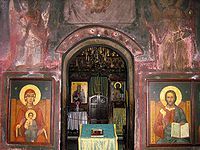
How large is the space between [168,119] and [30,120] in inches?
134

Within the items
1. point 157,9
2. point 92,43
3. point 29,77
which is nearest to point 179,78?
point 157,9

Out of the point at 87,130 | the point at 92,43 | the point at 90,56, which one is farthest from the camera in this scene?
the point at 90,56

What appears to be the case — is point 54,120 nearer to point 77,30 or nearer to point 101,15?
point 77,30

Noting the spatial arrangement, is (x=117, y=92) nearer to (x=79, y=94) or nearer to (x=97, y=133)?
(x=79, y=94)

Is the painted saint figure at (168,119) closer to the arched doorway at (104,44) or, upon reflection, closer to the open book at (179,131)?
the open book at (179,131)

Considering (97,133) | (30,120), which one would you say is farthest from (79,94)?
(97,133)

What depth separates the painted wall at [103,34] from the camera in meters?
7.70

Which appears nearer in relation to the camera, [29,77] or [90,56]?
[29,77]

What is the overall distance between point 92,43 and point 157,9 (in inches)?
73.2

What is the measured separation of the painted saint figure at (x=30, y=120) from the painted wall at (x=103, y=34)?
12.6 inches

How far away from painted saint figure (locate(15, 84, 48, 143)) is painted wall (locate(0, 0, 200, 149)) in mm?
319

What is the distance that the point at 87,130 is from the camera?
24.5ft

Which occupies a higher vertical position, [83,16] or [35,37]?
[83,16]

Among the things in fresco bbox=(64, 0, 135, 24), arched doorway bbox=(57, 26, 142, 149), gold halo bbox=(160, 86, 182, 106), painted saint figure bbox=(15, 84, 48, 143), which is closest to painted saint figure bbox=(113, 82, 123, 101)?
arched doorway bbox=(57, 26, 142, 149)
